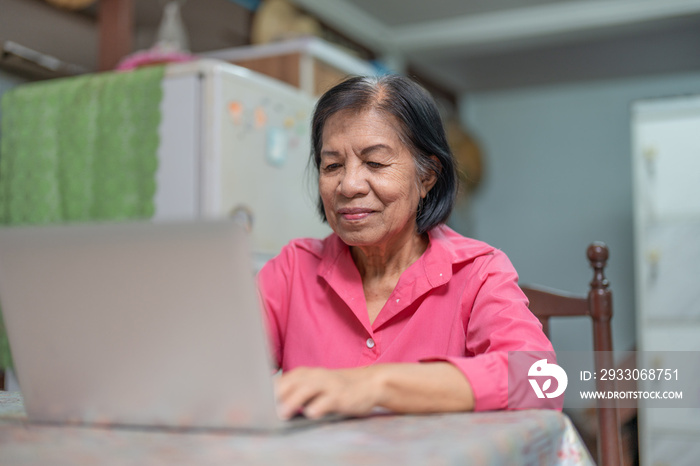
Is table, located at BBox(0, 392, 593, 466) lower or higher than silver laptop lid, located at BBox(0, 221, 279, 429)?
lower

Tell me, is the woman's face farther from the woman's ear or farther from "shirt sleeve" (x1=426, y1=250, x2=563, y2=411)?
"shirt sleeve" (x1=426, y1=250, x2=563, y2=411)

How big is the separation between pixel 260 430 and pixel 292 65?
258 cm

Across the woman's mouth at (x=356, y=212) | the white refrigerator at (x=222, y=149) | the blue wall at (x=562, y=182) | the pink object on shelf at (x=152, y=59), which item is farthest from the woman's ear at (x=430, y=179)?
the blue wall at (x=562, y=182)

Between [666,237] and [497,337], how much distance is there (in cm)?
292

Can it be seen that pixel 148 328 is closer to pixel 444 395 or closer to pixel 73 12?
pixel 444 395

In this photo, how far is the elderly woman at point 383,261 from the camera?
46.2 inches

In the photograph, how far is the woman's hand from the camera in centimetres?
68

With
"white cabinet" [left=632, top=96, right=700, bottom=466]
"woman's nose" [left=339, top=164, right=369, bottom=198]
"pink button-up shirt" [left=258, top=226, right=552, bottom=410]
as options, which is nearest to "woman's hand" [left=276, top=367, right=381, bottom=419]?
"pink button-up shirt" [left=258, top=226, right=552, bottom=410]

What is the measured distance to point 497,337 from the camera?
96 centimetres

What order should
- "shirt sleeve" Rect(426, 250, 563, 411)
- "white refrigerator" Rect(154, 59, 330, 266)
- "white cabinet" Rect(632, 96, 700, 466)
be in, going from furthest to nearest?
"white cabinet" Rect(632, 96, 700, 466) < "white refrigerator" Rect(154, 59, 330, 266) < "shirt sleeve" Rect(426, 250, 563, 411)

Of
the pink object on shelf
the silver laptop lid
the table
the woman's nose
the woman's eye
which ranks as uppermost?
the pink object on shelf

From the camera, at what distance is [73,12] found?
8.89 ft

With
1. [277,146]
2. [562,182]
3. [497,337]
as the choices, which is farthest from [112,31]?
[562,182]

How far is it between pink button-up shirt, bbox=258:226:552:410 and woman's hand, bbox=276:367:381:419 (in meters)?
0.33
